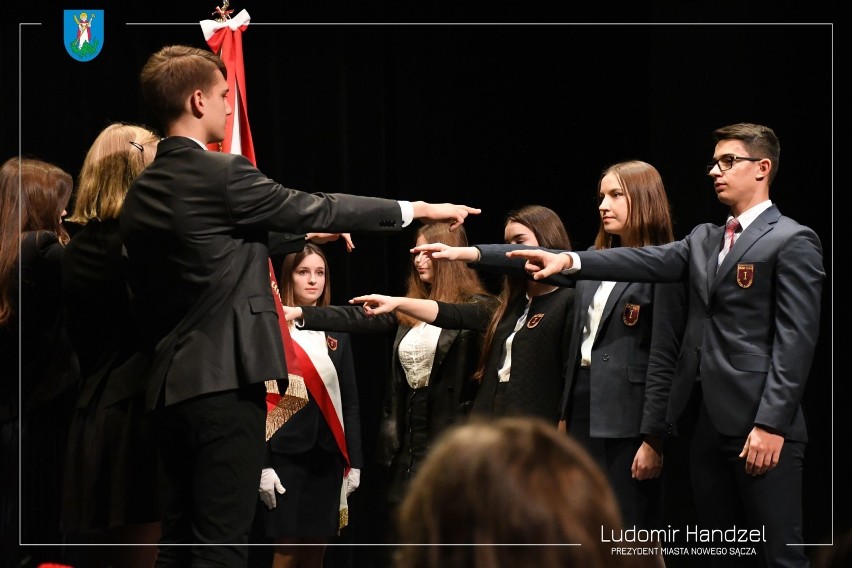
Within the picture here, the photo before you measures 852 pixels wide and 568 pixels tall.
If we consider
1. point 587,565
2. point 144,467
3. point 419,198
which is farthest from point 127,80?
point 587,565

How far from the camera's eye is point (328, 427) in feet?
14.2

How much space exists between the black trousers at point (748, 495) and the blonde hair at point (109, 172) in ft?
6.28

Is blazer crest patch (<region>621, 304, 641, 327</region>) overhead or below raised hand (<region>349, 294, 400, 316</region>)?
below

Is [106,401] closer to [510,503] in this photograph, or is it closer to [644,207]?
[644,207]

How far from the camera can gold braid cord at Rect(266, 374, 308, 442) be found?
4277 millimetres

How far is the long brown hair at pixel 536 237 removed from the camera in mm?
4031

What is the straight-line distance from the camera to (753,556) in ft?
11.1

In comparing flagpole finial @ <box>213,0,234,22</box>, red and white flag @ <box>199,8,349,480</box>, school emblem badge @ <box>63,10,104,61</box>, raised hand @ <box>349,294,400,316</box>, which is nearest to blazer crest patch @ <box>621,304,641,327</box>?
raised hand @ <box>349,294,400,316</box>

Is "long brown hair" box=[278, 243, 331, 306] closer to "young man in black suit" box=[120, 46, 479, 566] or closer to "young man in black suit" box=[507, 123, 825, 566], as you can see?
"young man in black suit" box=[507, 123, 825, 566]

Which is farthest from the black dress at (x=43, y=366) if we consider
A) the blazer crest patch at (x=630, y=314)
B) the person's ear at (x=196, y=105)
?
the blazer crest patch at (x=630, y=314)

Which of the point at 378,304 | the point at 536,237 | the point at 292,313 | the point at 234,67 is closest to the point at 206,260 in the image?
the point at 378,304

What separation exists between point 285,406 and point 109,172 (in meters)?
1.41

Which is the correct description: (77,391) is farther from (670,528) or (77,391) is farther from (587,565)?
(587,565)

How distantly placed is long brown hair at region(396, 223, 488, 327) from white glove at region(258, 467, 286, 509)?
0.80 m
